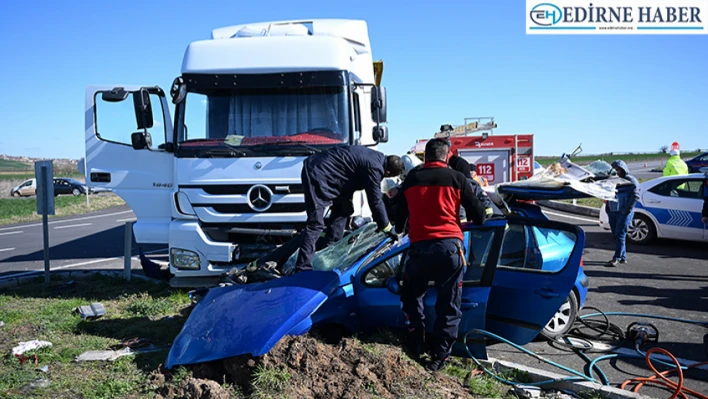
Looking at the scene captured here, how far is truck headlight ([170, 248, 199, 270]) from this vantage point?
7.11 meters

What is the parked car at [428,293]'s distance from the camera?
4.52 metres

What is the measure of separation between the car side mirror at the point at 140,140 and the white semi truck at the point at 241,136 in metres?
0.01

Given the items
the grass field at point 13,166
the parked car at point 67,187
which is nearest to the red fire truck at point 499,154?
the parked car at point 67,187

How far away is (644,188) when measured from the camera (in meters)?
11.3

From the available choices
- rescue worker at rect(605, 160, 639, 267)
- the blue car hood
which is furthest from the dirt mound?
rescue worker at rect(605, 160, 639, 267)

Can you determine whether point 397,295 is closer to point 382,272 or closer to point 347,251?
point 382,272

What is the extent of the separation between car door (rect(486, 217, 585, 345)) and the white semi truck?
2.71 metres

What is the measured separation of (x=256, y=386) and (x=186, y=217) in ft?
12.2

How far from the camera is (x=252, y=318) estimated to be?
14.4 feet

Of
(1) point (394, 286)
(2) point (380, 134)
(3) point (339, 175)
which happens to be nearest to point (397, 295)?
(1) point (394, 286)

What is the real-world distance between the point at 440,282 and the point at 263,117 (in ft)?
12.4

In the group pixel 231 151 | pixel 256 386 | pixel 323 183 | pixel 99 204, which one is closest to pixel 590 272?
pixel 323 183

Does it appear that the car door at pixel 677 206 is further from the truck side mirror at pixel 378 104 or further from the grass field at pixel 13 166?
the grass field at pixel 13 166

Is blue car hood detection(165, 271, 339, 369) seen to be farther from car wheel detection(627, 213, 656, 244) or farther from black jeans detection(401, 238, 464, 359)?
car wheel detection(627, 213, 656, 244)
